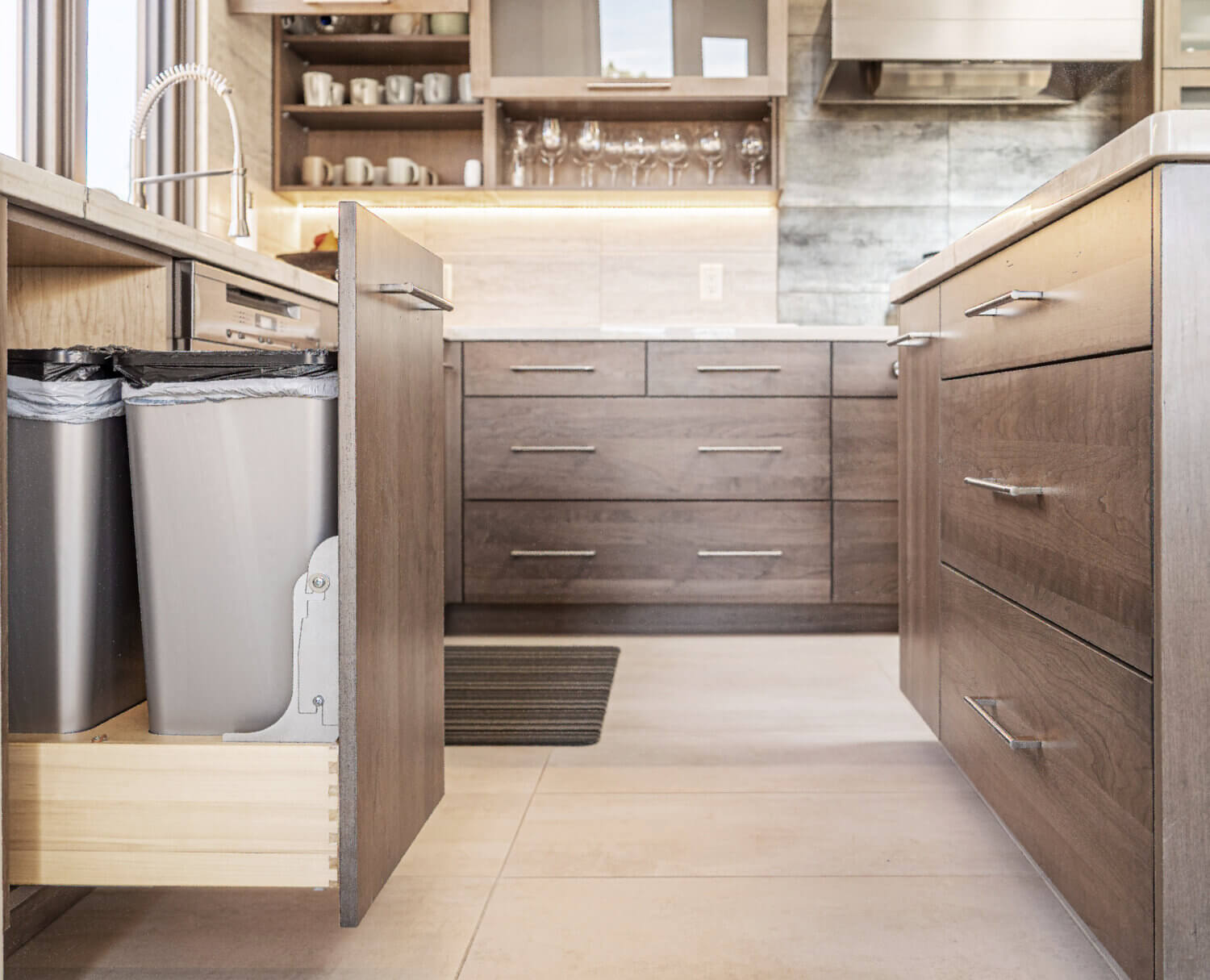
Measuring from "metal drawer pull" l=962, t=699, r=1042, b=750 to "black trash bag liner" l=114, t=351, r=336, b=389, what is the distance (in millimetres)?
Answer: 872

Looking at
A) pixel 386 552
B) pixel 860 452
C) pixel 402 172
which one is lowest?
pixel 386 552

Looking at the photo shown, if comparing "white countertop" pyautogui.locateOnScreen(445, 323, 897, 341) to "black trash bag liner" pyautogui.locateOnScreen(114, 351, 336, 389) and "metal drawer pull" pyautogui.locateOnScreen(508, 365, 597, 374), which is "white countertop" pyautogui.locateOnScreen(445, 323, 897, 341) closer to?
"metal drawer pull" pyautogui.locateOnScreen(508, 365, 597, 374)

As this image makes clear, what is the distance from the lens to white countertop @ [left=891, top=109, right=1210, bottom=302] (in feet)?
2.92

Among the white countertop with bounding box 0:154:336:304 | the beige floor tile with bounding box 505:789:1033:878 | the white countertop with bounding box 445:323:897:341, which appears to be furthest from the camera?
the white countertop with bounding box 445:323:897:341

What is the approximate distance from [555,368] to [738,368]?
49cm

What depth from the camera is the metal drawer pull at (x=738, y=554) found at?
2.93m

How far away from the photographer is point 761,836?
1.50 meters

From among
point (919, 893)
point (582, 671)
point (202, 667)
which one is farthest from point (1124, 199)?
point (582, 671)


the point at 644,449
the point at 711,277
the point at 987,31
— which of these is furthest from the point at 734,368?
the point at 987,31

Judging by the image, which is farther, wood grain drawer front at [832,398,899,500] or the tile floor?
wood grain drawer front at [832,398,899,500]

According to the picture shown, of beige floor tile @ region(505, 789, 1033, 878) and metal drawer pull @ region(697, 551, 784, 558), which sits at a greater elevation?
metal drawer pull @ region(697, 551, 784, 558)

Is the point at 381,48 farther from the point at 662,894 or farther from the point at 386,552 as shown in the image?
the point at 662,894

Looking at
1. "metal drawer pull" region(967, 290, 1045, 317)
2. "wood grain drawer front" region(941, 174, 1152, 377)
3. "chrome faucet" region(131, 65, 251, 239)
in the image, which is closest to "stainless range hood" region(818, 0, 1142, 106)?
"chrome faucet" region(131, 65, 251, 239)

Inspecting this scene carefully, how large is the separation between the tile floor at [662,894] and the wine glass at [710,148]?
2.00 metres
